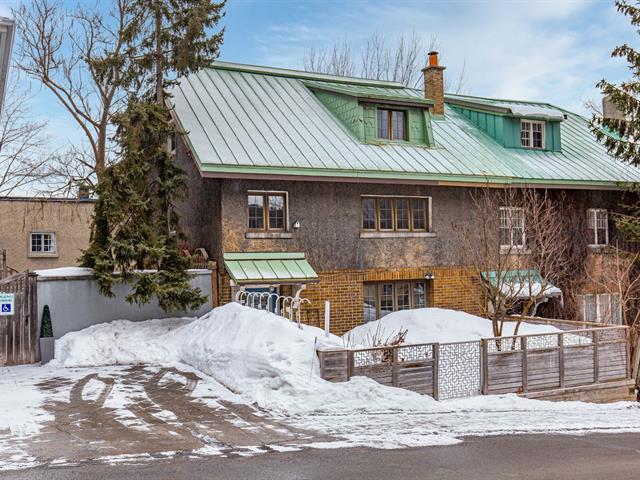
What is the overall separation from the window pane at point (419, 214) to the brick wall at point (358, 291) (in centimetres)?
128

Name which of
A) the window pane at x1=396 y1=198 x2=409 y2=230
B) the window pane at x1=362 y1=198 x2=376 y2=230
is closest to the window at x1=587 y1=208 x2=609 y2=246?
the window pane at x1=396 y1=198 x2=409 y2=230

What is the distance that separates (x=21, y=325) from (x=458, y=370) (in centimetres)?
968

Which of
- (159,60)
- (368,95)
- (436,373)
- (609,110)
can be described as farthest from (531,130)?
(436,373)

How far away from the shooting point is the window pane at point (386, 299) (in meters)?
19.5

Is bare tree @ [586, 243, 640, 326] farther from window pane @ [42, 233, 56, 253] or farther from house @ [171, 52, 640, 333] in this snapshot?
window pane @ [42, 233, 56, 253]

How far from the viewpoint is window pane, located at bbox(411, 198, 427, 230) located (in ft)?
65.1

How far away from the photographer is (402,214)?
1964 centimetres

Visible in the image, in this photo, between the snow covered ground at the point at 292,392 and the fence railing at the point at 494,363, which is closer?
the snow covered ground at the point at 292,392

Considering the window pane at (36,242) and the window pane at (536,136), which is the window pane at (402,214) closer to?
the window pane at (536,136)

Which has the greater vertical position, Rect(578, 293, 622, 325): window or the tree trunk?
the tree trunk

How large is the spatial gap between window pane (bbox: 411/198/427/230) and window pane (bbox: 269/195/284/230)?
13.9 feet

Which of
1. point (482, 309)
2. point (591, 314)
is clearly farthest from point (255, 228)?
point (591, 314)

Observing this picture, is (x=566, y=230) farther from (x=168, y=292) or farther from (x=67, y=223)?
(x=67, y=223)


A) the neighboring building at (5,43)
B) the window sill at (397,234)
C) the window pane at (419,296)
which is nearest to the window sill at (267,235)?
the window sill at (397,234)
